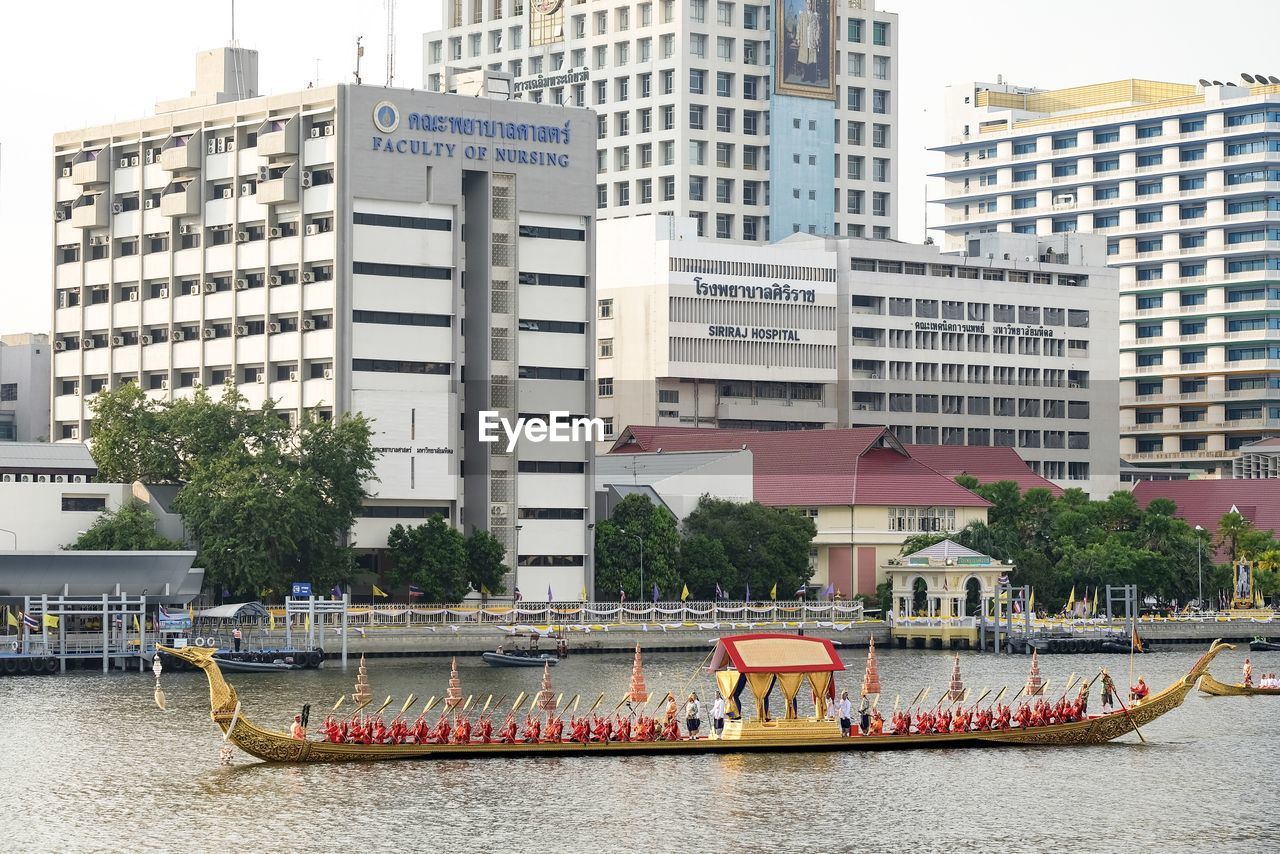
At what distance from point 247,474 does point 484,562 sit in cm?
1861

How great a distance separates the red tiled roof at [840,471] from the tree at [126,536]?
2019 inches

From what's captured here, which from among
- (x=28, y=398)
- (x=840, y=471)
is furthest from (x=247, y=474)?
(x=28, y=398)

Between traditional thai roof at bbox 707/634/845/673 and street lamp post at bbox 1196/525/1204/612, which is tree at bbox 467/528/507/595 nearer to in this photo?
street lamp post at bbox 1196/525/1204/612

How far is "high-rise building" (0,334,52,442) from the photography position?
625 feet

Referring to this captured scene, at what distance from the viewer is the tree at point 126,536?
440 feet

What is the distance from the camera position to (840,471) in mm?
174125

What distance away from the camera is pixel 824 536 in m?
170

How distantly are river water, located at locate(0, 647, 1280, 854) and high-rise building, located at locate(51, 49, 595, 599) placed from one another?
2158 inches

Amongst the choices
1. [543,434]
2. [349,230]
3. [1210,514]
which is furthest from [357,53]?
[1210,514]

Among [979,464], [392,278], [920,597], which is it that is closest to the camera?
[392,278]

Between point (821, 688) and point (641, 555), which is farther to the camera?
point (641, 555)

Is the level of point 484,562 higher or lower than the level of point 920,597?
higher

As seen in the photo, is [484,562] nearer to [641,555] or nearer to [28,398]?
[641,555]

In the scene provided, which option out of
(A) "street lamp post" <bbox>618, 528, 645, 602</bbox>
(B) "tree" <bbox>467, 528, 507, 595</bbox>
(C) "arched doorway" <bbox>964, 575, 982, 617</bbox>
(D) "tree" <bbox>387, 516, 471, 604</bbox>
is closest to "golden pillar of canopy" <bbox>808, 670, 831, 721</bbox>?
(D) "tree" <bbox>387, 516, 471, 604</bbox>
